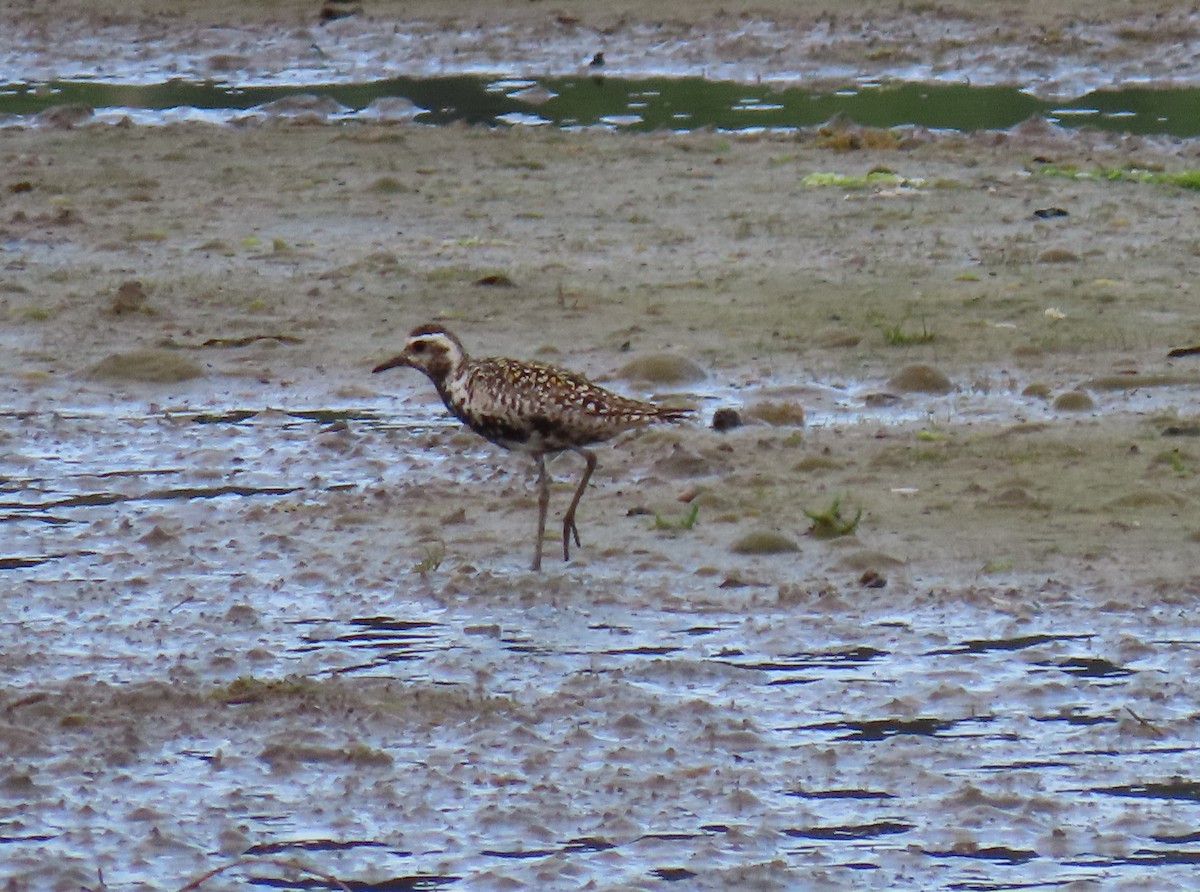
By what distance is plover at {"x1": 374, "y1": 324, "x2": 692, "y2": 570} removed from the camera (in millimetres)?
7746

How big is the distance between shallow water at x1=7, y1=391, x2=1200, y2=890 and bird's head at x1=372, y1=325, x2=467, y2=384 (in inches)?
25.0

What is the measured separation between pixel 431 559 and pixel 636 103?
12668 millimetres

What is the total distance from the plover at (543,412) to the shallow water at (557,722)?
547mm

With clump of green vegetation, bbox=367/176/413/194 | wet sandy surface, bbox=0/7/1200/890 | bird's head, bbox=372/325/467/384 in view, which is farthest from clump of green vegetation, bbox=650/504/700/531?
clump of green vegetation, bbox=367/176/413/194

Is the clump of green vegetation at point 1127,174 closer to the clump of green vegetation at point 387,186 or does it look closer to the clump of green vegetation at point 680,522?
the clump of green vegetation at point 387,186

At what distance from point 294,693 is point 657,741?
3.70 feet

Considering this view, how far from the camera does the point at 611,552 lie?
782cm

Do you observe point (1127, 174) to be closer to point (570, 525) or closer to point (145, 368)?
point (145, 368)

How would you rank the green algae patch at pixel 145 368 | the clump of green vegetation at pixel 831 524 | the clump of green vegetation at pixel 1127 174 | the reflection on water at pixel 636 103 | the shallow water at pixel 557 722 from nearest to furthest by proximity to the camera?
the shallow water at pixel 557 722, the clump of green vegetation at pixel 831 524, the green algae patch at pixel 145 368, the clump of green vegetation at pixel 1127 174, the reflection on water at pixel 636 103

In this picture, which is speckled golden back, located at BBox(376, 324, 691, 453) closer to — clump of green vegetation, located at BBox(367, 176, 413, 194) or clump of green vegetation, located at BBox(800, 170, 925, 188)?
clump of green vegetation, located at BBox(367, 176, 413, 194)

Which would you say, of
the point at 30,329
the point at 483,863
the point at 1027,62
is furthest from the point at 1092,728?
the point at 1027,62

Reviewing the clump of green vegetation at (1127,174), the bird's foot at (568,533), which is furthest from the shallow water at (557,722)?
the clump of green vegetation at (1127,174)

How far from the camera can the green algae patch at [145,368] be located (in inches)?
406

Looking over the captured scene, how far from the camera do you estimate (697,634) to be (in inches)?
272
